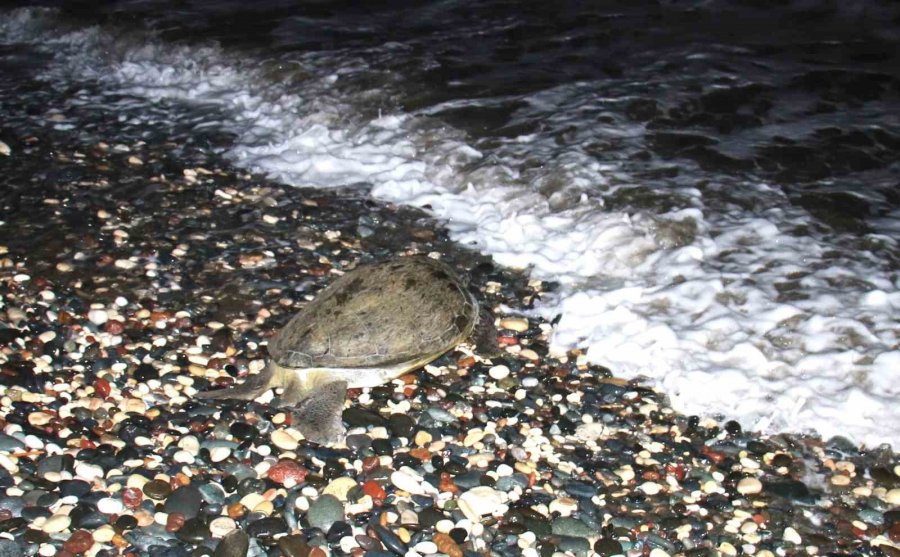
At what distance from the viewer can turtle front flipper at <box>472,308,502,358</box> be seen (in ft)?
16.7

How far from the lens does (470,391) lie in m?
4.81

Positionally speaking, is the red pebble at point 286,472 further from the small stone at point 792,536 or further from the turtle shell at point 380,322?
the small stone at point 792,536

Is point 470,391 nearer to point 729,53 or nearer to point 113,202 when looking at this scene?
point 113,202

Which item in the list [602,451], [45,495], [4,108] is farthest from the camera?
[4,108]

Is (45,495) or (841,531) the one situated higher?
(45,495)

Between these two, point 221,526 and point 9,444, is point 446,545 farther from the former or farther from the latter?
point 9,444

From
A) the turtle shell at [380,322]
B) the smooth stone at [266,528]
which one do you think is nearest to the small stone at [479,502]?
the smooth stone at [266,528]

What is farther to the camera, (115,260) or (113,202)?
(113,202)

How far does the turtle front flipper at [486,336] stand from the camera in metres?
5.09

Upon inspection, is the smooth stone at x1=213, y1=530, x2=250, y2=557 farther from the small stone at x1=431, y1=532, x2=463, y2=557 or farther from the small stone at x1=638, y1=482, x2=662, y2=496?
the small stone at x1=638, y1=482, x2=662, y2=496

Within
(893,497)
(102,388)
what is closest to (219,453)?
(102,388)

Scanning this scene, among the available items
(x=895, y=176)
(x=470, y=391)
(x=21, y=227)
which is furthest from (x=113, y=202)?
(x=895, y=176)

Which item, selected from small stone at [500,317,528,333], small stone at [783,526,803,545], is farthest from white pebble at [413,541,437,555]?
small stone at [500,317,528,333]

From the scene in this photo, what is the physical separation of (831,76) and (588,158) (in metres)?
4.60
